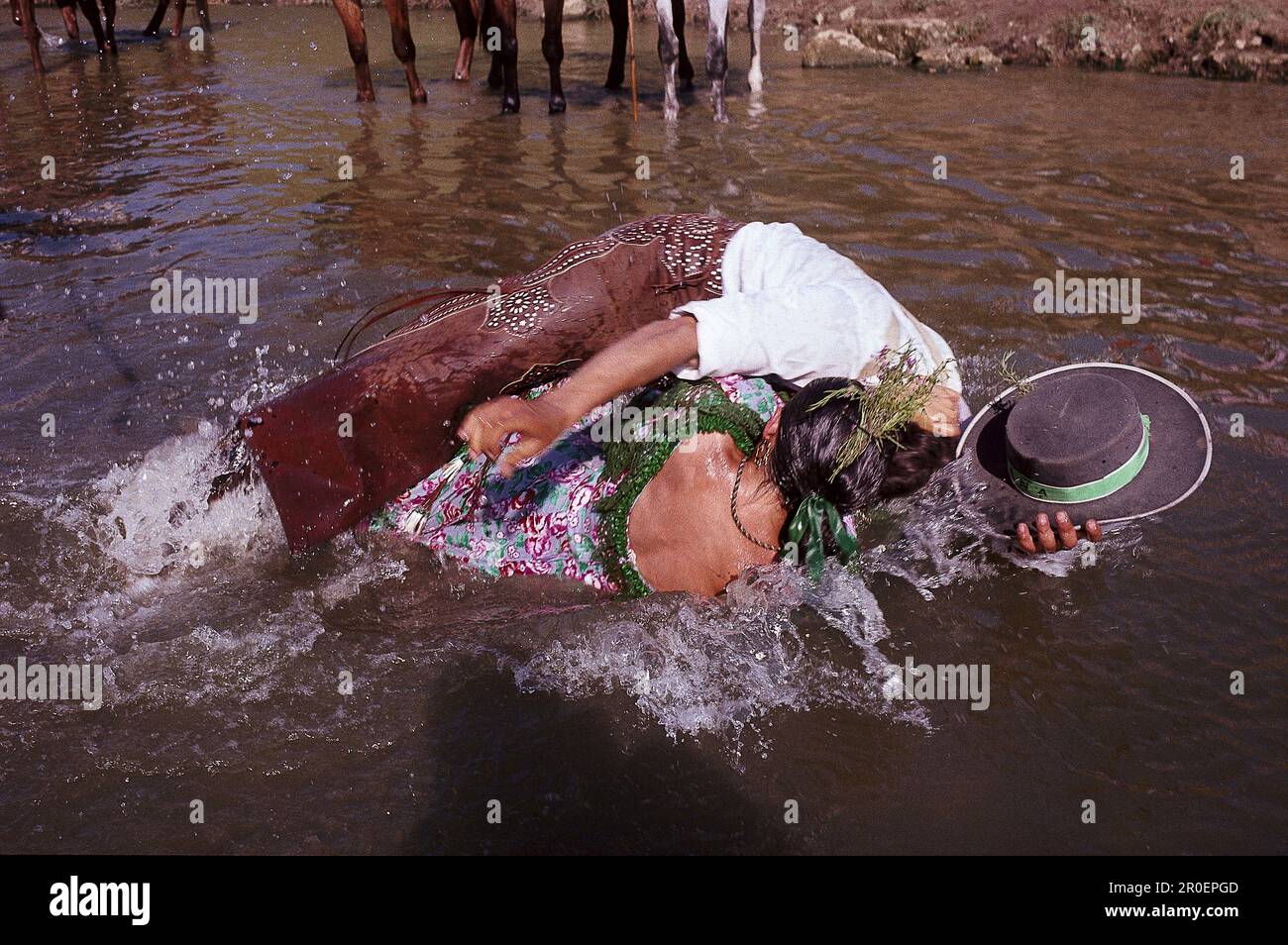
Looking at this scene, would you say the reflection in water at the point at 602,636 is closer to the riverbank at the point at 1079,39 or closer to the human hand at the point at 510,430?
the human hand at the point at 510,430

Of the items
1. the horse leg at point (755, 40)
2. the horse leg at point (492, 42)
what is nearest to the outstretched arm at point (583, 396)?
the horse leg at point (492, 42)

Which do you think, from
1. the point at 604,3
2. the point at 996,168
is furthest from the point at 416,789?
the point at 604,3

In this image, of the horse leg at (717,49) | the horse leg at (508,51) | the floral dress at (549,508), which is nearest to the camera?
the floral dress at (549,508)

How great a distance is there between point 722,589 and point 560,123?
658 cm

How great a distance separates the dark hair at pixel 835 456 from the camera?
92.7 inches

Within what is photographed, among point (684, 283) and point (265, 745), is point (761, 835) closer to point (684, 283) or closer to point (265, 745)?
point (265, 745)

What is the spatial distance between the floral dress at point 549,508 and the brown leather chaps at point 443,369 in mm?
159

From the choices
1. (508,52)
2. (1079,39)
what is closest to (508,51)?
(508,52)

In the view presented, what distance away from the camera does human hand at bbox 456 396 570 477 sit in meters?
2.24

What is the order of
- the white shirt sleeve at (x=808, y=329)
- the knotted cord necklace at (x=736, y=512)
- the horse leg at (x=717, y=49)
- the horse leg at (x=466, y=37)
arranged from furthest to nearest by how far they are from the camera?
the horse leg at (x=466, y=37) < the horse leg at (x=717, y=49) < the knotted cord necklace at (x=736, y=512) < the white shirt sleeve at (x=808, y=329)

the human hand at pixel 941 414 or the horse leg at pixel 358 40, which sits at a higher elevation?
the horse leg at pixel 358 40

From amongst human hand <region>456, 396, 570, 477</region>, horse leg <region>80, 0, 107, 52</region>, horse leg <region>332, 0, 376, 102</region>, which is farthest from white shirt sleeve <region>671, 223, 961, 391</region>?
horse leg <region>80, 0, 107, 52</region>

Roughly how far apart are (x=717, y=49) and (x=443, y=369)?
Result: 6.45 metres

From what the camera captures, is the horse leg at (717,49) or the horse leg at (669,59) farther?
the horse leg at (669,59)
